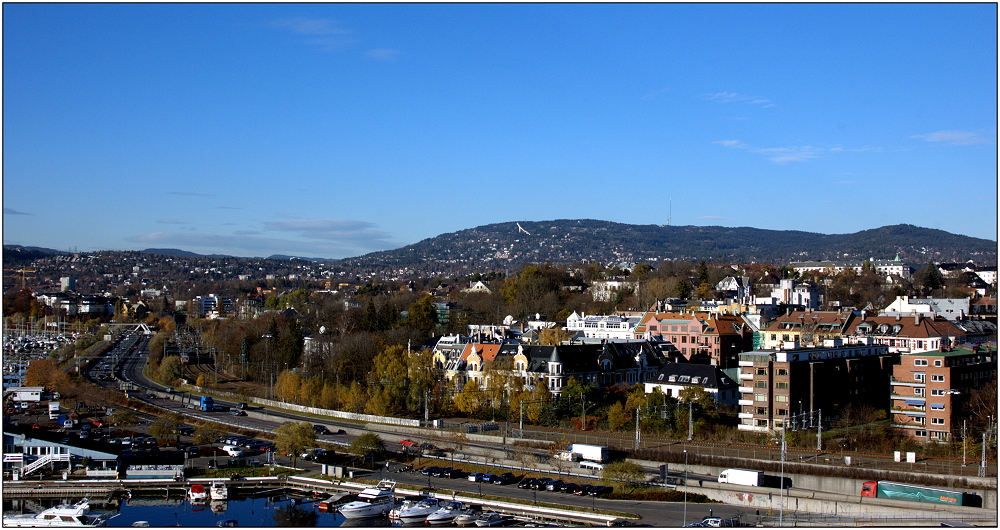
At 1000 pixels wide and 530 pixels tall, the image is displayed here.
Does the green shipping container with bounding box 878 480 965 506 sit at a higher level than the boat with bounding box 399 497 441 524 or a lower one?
higher

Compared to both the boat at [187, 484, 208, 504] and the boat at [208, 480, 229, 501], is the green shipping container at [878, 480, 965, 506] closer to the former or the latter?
the boat at [208, 480, 229, 501]

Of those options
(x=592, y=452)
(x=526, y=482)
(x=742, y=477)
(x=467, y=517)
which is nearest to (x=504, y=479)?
(x=526, y=482)

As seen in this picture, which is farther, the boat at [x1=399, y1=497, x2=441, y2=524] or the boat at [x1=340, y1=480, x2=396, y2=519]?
Result: the boat at [x1=340, y1=480, x2=396, y2=519]

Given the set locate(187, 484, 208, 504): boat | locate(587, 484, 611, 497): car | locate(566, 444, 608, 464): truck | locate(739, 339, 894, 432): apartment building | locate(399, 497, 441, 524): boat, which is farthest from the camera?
locate(739, 339, 894, 432): apartment building

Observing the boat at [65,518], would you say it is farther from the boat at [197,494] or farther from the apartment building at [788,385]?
the apartment building at [788,385]

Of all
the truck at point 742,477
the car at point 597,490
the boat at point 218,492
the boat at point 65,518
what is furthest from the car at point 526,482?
the boat at point 65,518

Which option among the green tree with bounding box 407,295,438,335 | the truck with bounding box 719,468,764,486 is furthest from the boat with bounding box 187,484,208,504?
the green tree with bounding box 407,295,438,335
